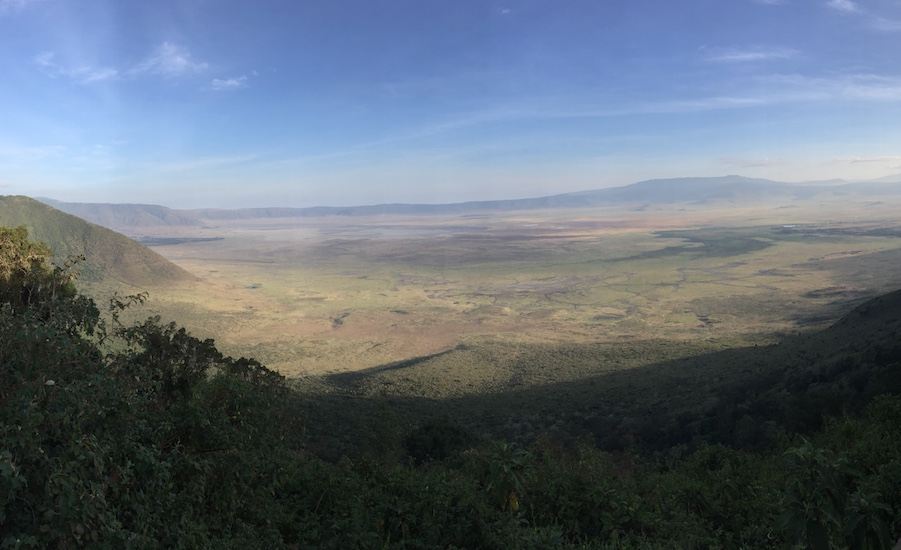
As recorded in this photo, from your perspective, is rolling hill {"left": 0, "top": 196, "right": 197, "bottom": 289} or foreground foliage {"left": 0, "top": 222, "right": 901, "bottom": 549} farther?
rolling hill {"left": 0, "top": 196, "right": 197, "bottom": 289}

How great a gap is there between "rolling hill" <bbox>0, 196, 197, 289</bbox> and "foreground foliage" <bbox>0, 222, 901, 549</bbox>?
335 feet

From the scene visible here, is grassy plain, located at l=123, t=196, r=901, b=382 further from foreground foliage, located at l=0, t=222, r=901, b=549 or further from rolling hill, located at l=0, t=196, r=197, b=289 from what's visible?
foreground foliage, located at l=0, t=222, r=901, b=549

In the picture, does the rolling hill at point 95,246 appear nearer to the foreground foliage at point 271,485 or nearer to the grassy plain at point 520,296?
the grassy plain at point 520,296

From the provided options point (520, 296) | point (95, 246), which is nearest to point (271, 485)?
point (520, 296)

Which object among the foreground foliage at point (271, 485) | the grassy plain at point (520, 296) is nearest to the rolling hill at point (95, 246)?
the grassy plain at point (520, 296)

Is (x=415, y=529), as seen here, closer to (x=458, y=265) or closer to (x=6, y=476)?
(x=6, y=476)

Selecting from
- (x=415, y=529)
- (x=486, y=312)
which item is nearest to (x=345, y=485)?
(x=415, y=529)

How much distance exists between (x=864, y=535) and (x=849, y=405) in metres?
16.7

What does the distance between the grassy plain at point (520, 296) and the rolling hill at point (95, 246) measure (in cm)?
726

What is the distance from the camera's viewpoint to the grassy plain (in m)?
70.8

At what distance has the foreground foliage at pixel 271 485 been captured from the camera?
419 centimetres

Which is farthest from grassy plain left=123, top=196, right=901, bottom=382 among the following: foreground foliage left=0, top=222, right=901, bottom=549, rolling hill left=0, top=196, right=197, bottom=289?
foreground foliage left=0, top=222, right=901, bottom=549

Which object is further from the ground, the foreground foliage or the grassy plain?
the foreground foliage

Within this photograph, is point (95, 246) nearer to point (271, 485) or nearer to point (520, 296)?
point (520, 296)
